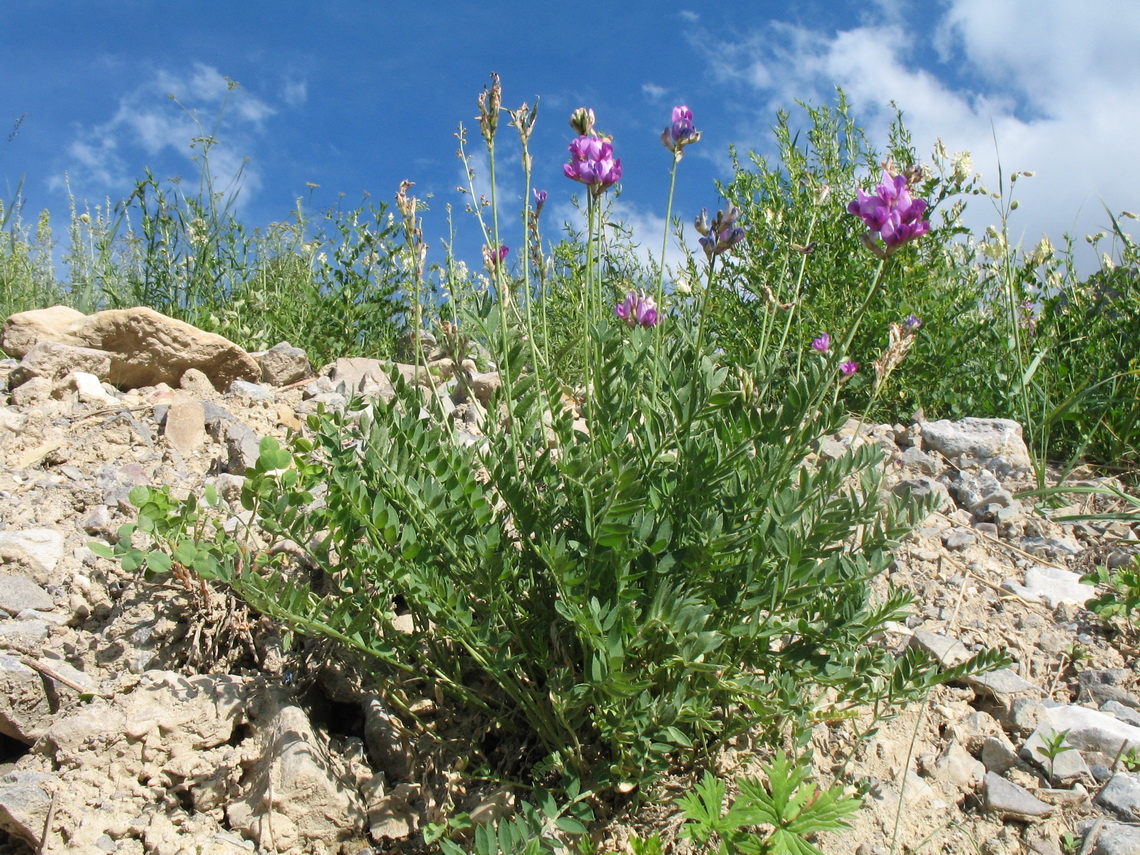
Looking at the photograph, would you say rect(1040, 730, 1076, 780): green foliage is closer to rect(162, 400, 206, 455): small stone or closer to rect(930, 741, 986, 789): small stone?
rect(930, 741, 986, 789): small stone

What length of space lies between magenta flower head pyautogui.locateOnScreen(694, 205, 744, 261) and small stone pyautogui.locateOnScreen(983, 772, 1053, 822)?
1.46m

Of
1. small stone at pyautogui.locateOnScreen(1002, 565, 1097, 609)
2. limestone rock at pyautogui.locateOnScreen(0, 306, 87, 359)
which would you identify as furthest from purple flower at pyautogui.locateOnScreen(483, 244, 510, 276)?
limestone rock at pyautogui.locateOnScreen(0, 306, 87, 359)

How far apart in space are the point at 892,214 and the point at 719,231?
50cm

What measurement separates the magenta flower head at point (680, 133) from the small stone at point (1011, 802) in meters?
1.70

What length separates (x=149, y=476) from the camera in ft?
9.73

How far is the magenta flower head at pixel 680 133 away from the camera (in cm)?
202

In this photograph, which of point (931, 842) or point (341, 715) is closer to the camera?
point (931, 842)

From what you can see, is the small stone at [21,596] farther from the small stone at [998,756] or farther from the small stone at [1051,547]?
the small stone at [1051,547]

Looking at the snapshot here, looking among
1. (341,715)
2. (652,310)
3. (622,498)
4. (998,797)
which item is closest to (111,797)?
(341,715)

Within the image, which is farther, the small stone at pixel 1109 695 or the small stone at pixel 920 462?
the small stone at pixel 920 462

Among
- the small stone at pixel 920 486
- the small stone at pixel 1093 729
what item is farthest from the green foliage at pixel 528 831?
the small stone at pixel 920 486

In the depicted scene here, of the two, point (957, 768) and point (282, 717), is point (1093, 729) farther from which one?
point (282, 717)

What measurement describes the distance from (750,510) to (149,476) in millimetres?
2217

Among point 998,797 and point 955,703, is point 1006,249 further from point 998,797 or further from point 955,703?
point 998,797
